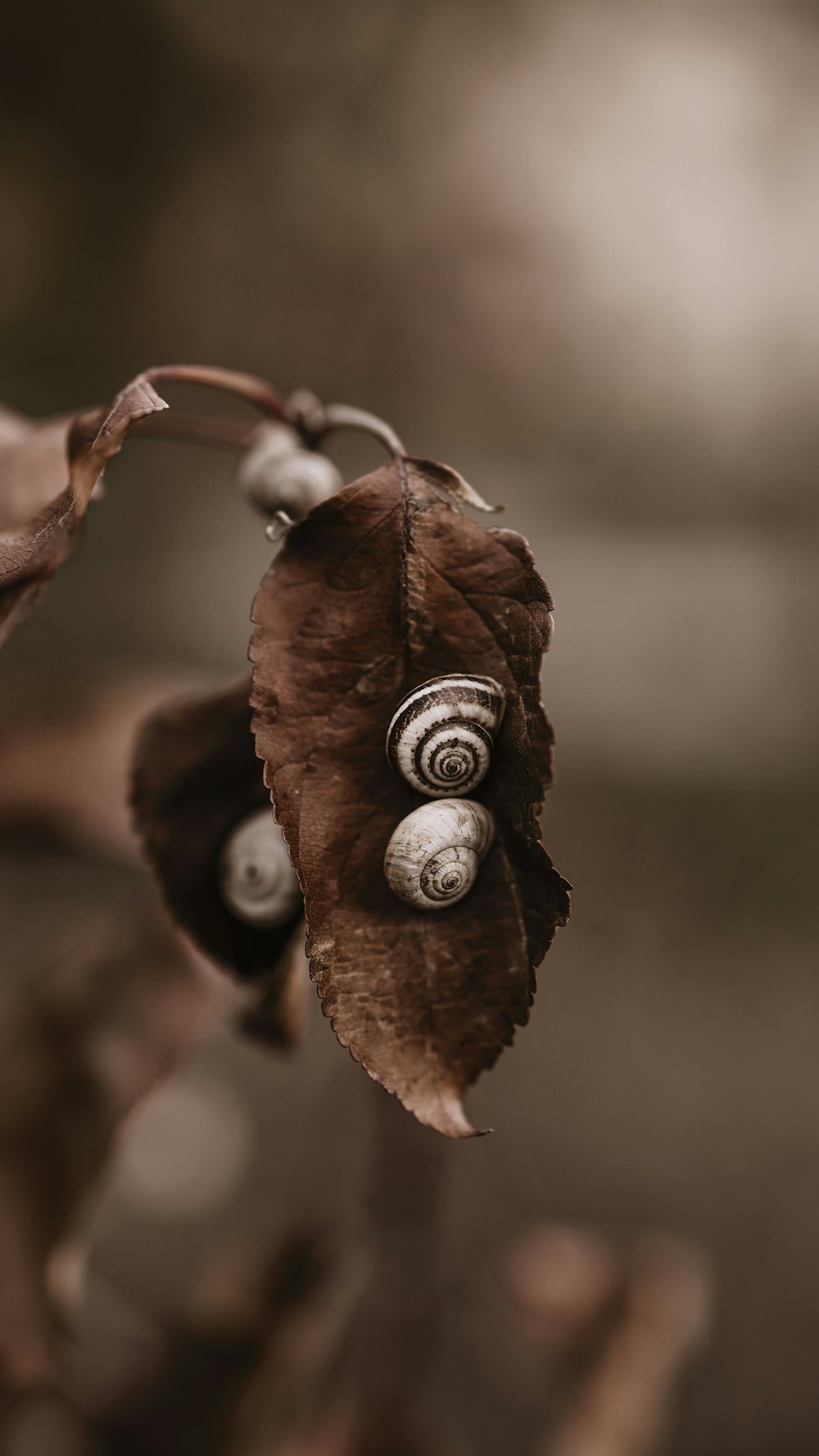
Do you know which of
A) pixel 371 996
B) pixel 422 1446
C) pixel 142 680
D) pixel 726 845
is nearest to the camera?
pixel 371 996

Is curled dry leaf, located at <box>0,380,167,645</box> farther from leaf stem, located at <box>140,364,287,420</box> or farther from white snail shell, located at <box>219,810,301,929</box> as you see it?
white snail shell, located at <box>219,810,301,929</box>

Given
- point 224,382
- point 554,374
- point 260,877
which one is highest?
point 554,374

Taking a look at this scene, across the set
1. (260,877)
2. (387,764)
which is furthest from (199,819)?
(387,764)

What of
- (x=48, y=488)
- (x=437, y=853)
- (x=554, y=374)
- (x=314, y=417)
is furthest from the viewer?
(x=554, y=374)

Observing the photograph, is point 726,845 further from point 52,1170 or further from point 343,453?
point 52,1170

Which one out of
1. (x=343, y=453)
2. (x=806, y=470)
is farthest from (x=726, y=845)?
(x=343, y=453)

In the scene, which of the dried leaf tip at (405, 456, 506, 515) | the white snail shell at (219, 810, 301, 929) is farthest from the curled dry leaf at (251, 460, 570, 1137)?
the white snail shell at (219, 810, 301, 929)

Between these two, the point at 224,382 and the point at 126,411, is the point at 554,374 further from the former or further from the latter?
the point at 126,411
